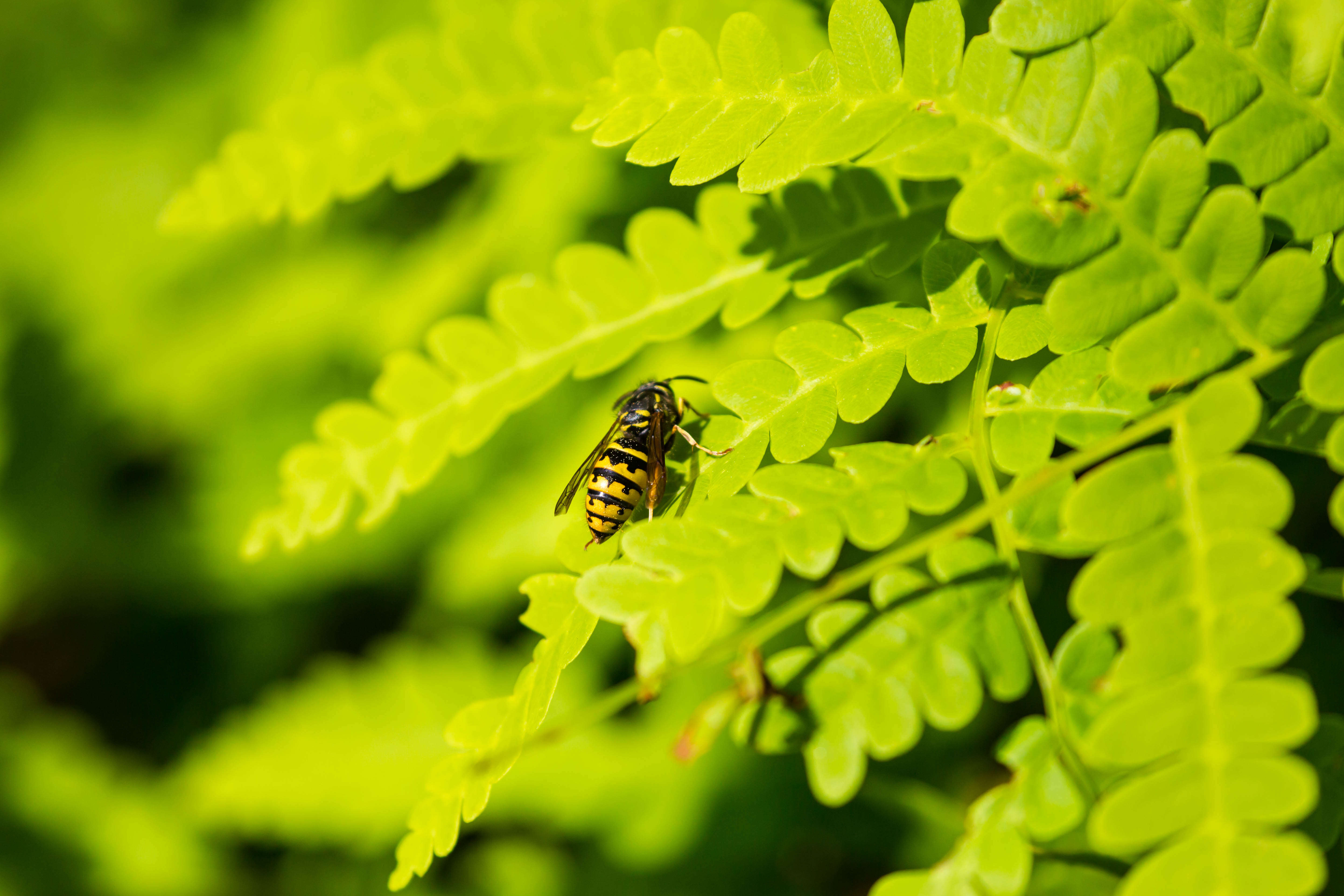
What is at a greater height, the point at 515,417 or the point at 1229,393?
the point at 1229,393

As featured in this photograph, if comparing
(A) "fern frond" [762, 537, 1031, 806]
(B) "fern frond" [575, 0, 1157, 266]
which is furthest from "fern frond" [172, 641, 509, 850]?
(B) "fern frond" [575, 0, 1157, 266]

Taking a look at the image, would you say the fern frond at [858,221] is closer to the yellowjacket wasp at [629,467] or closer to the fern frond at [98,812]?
the yellowjacket wasp at [629,467]

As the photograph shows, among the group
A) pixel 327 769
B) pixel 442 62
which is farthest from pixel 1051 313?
pixel 327 769

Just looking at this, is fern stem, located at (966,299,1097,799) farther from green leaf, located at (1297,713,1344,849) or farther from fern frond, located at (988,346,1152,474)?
green leaf, located at (1297,713,1344,849)

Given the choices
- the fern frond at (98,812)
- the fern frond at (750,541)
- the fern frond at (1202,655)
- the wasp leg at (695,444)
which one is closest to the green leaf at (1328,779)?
the fern frond at (1202,655)

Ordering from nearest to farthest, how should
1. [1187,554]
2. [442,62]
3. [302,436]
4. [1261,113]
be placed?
[1187,554] → [1261,113] → [442,62] → [302,436]

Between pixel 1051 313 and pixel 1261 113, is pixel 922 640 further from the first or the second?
pixel 1261 113

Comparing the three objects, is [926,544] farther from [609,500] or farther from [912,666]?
[609,500]
